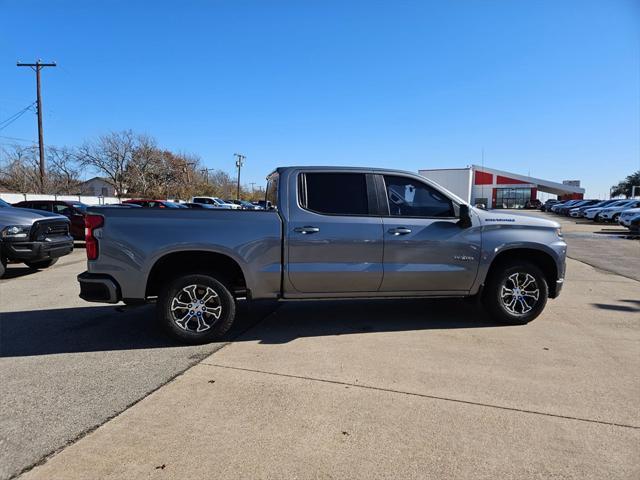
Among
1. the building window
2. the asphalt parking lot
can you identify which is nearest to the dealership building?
the building window

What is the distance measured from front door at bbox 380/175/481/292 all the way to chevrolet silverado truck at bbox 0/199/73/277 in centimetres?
751

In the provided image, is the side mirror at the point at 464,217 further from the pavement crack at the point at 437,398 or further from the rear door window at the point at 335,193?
the pavement crack at the point at 437,398

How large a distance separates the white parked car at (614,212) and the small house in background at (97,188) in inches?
2056

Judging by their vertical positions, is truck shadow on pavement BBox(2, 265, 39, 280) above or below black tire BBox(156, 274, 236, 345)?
below

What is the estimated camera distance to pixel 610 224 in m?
31.8

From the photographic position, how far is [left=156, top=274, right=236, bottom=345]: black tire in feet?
15.5

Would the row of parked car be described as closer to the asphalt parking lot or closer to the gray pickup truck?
the gray pickup truck

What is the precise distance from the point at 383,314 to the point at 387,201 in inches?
69.1

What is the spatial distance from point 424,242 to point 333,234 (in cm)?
110

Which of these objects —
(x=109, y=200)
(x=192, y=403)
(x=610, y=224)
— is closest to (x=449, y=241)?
(x=192, y=403)

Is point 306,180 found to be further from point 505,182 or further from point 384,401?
point 505,182

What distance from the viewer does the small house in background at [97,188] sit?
56.3m

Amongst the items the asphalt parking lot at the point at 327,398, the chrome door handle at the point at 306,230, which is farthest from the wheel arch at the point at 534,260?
the chrome door handle at the point at 306,230

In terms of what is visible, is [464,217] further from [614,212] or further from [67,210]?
[614,212]
